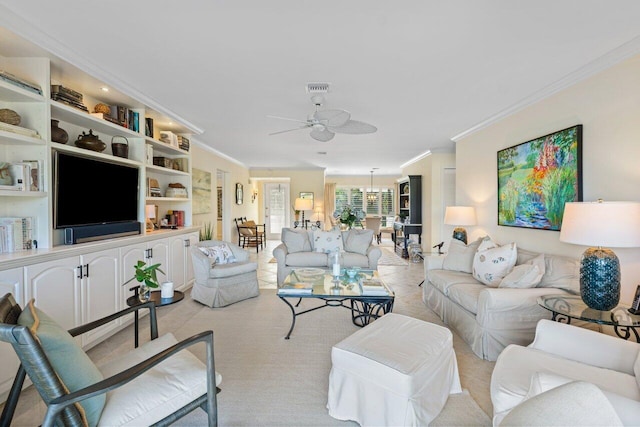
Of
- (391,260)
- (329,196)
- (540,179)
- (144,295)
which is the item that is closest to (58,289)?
(144,295)

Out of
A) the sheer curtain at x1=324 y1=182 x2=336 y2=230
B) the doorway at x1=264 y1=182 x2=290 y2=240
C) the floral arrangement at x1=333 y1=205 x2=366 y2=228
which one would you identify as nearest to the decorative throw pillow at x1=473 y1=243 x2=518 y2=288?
the floral arrangement at x1=333 y1=205 x2=366 y2=228

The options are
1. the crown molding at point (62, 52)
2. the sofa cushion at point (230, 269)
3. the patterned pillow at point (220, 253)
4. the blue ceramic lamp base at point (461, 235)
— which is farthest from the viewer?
the blue ceramic lamp base at point (461, 235)

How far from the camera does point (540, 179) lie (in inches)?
122

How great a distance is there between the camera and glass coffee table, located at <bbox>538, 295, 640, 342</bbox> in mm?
1760

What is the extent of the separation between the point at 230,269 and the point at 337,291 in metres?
1.58

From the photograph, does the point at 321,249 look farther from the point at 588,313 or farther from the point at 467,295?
the point at 588,313

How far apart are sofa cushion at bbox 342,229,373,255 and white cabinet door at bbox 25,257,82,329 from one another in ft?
11.2

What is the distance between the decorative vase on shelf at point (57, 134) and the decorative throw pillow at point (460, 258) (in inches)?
159

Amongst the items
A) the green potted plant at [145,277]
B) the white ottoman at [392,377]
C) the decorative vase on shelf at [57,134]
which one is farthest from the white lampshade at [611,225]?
the decorative vase on shelf at [57,134]

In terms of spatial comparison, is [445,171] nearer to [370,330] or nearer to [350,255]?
[350,255]

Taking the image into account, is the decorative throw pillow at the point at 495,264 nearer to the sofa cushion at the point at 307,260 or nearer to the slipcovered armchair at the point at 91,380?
the sofa cushion at the point at 307,260

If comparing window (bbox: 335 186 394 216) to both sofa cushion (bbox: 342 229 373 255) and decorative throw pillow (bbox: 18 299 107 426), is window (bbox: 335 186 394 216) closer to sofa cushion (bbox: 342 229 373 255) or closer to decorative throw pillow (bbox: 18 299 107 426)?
sofa cushion (bbox: 342 229 373 255)

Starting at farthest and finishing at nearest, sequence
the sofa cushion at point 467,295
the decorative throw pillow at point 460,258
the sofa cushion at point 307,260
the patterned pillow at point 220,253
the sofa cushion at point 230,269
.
Answer: 1. the sofa cushion at point 307,260
2. the patterned pillow at point 220,253
3. the sofa cushion at point 230,269
4. the decorative throw pillow at point 460,258
5. the sofa cushion at point 467,295

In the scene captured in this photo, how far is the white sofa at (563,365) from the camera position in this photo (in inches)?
51.7
